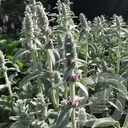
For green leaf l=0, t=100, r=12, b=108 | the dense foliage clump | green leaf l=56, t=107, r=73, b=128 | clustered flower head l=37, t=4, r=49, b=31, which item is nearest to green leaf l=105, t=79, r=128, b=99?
the dense foliage clump

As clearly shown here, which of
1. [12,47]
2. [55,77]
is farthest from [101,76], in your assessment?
[12,47]

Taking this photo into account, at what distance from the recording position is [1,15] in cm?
552

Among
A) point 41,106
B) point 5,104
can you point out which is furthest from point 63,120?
point 5,104

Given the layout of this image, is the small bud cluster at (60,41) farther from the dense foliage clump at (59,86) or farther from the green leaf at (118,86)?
the green leaf at (118,86)

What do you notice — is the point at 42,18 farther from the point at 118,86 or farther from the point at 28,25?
the point at 118,86

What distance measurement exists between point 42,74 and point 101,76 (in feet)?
1.34

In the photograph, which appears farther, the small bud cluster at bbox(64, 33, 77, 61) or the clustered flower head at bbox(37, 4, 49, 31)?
the clustered flower head at bbox(37, 4, 49, 31)

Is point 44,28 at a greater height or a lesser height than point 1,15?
lesser

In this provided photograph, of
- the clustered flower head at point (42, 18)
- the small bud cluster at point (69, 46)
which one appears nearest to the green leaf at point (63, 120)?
the small bud cluster at point (69, 46)

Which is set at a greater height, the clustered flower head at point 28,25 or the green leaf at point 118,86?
the clustered flower head at point 28,25

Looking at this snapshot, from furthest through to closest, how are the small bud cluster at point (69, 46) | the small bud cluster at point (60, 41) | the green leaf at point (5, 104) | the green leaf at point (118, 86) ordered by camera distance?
the green leaf at point (5, 104) → the small bud cluster at point (60, 41) → the green leaf at point (118, 86) → the small bud cluster at point (69, 46)

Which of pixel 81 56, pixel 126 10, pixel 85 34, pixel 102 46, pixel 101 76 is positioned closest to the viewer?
pixel 101 76

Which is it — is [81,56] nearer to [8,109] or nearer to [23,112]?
[8,109]

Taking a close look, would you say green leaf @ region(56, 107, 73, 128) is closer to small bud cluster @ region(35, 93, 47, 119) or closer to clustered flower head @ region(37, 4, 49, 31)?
small bud cluster @ region(35, 93, 47, 119)
